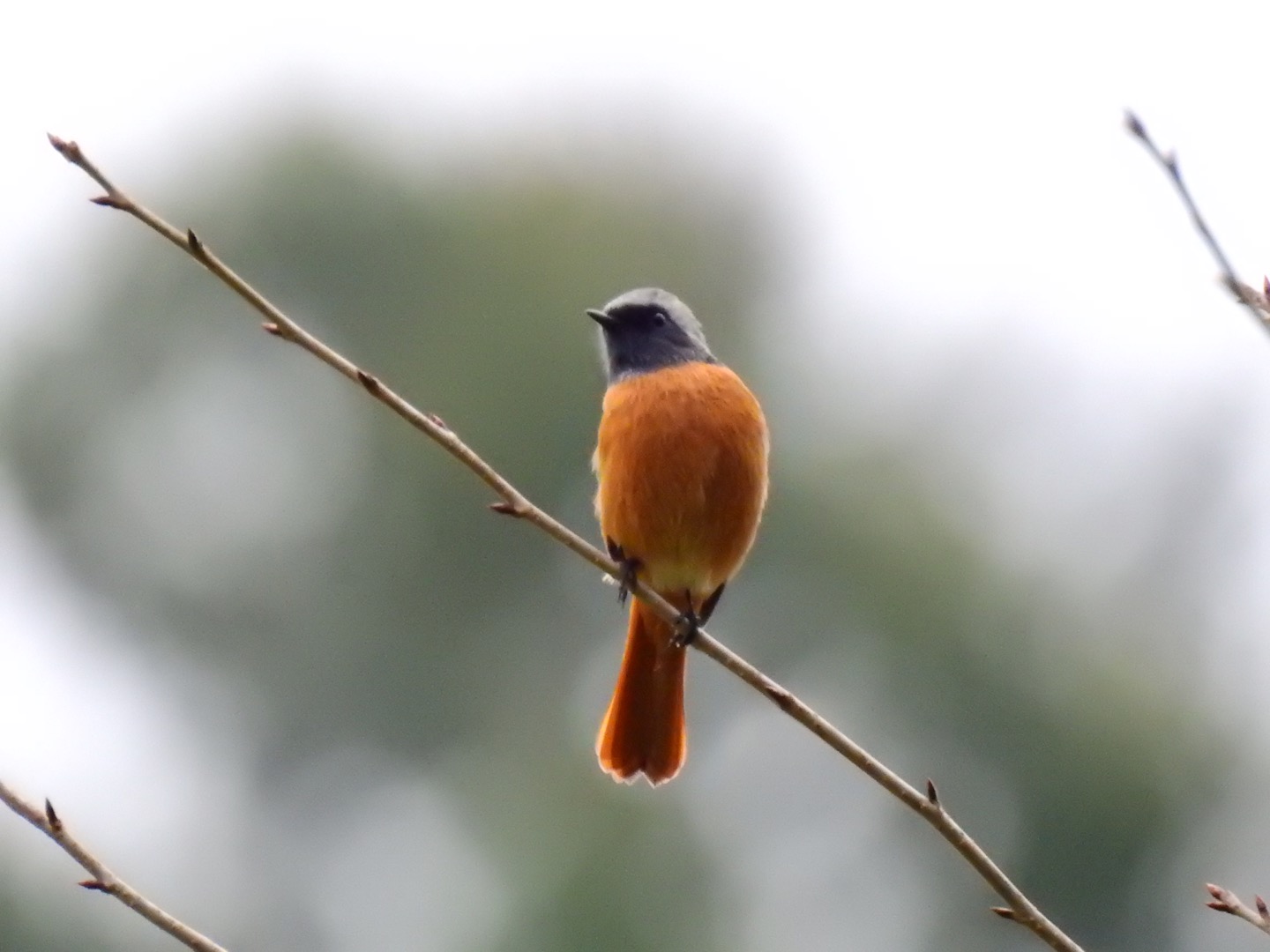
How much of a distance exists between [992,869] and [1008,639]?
16191 mm

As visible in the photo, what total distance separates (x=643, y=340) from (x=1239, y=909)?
141 inches

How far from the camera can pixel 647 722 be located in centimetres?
602

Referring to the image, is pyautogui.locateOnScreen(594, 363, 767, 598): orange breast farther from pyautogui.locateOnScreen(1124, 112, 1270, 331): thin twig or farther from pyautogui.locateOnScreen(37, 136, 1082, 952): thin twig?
pyautogui.locateOnScreen(1124, 112, 1270, 331): thin twig

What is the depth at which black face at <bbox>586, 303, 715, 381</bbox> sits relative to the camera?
6098 millimetres

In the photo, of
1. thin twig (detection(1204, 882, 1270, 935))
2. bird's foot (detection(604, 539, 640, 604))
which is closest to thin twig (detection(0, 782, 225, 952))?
thin twig (detection(1204, 882, 1270, 935))

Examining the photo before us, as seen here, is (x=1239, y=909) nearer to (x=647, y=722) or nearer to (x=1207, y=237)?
(x=1207, y=237)

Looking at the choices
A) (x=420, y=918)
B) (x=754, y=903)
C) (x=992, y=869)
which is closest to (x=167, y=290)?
(x=420, y=918)

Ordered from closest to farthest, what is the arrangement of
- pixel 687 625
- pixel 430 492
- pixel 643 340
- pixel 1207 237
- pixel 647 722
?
pixel 1207 237
pixel 687 625
pixel 647 722
pixel 643 340
pixel 430 492

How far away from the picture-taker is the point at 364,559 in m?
23.1

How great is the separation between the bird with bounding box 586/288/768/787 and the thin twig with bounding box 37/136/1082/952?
1.43m

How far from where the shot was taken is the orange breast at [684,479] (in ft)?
18.3

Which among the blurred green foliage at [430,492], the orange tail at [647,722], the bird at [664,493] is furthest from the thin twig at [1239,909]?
the blurred green foliage at [430,492]

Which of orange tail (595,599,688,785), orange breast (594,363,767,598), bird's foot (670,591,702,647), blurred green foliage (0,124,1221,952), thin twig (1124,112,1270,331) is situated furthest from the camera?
blurred green foliage (0,124,1221,952)

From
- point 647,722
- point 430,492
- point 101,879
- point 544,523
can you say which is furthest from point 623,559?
point 430,492
